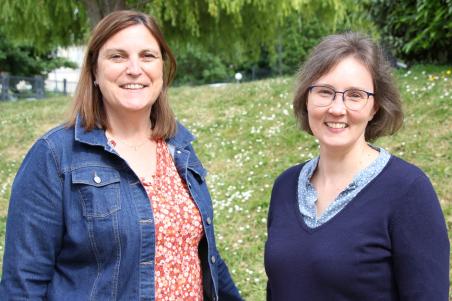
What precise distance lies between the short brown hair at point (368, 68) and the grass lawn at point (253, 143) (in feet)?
8.41

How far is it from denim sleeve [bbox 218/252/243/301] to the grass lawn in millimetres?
1995

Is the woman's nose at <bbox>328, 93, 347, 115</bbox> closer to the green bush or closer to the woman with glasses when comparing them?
the woman with glasses

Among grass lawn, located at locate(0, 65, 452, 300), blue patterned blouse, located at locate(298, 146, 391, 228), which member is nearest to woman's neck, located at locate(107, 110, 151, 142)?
blue patterned blouse, located at locate(298, 146, 391, 228)

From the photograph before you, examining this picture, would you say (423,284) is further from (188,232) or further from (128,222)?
(128,222)

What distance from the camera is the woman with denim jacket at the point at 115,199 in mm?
2141

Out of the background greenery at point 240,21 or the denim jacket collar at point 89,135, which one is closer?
the denim jacket collar at point 89,135

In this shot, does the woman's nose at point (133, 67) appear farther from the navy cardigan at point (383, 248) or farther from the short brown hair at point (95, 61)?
the navy cardigan at point (383, 248)

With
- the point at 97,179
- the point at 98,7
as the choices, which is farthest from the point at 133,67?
the point at 98,7

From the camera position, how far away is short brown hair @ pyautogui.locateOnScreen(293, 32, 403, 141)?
219cm

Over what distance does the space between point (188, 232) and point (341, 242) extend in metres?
0.64

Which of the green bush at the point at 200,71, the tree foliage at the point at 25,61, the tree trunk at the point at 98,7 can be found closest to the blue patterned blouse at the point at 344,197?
the tree trunk at the point at 98,7

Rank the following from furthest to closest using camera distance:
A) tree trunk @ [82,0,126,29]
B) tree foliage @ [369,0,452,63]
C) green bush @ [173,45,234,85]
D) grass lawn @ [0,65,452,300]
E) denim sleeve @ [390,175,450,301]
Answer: green bush @ [173,45,234,85]
tree trunk @ [82,0,126,29]
tree foliage @ [369,0,452,63]
grass lawn @ [0,65,452,300]
denim sleeve @ [390,175,450,301]

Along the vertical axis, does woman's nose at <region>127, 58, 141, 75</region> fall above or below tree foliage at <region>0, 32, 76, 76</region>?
above

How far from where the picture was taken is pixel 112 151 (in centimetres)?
231
